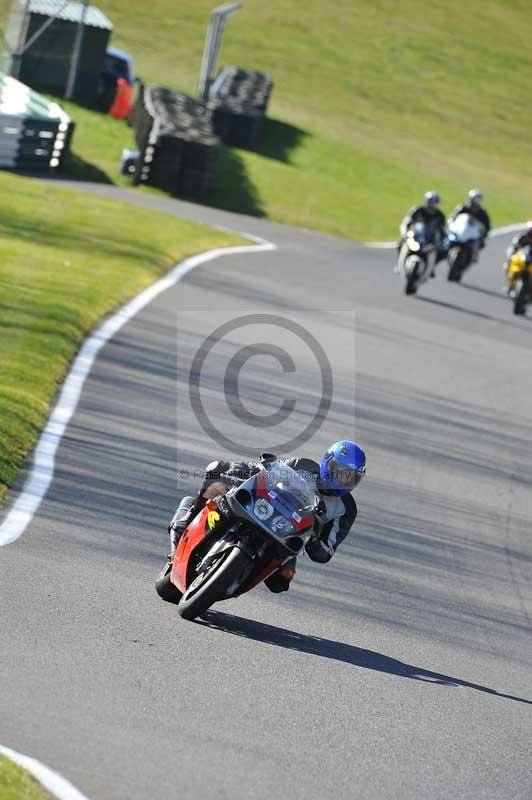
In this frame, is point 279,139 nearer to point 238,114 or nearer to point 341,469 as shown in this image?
point 238,114

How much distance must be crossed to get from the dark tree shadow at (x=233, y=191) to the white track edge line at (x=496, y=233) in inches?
111

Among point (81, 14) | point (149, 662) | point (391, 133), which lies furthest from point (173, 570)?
point (391, 133)

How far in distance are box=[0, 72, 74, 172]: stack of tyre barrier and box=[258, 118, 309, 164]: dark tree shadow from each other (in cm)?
1137

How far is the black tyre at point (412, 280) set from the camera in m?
26.1

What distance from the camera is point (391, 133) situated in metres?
64.8

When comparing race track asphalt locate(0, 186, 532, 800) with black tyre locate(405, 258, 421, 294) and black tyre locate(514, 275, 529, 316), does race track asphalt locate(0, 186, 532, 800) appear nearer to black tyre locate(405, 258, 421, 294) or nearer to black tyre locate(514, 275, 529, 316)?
black tyre locate(405, 258, 421, 294)

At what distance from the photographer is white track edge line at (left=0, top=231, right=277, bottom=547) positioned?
33.2 ft

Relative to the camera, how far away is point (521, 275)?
1079 inches

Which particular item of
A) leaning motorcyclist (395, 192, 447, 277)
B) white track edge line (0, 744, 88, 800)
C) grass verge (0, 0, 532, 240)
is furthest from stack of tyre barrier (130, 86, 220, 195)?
white track edge line (0, 744, 88, 800)

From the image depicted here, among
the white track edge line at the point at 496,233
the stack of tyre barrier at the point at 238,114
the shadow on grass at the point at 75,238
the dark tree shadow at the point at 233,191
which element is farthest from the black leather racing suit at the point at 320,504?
the stack of tyre barrier at the point at 238,114

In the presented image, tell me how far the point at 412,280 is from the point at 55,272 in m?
7.43

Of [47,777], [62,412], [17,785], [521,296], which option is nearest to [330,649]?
[47,777]

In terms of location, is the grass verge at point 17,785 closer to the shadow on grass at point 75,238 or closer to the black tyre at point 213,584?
the black tyre at point 213,584

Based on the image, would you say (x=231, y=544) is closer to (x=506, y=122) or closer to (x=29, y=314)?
(x=29, y=314)
